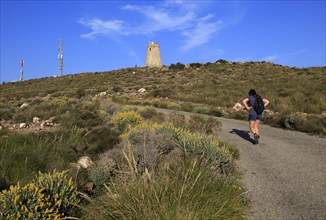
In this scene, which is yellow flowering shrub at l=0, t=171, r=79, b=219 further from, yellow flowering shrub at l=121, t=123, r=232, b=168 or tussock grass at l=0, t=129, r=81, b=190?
yellow flowering shrub at l=121, t=123, r=232, b=168

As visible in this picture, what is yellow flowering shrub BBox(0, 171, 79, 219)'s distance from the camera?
152 inches

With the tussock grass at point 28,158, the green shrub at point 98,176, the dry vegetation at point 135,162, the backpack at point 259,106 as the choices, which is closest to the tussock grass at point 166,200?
the dry vegetation at point 135,162

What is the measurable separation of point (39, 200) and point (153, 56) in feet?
186

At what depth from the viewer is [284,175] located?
23.0 feet

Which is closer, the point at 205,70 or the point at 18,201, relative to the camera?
the point at 18,201

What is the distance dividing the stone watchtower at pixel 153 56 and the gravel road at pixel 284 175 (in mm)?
48676

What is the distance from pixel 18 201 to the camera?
3963 millimetres

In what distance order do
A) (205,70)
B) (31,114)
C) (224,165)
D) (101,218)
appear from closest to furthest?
1. (101,218)
2. (224,165)
3. (31,114)
4. (205,70)

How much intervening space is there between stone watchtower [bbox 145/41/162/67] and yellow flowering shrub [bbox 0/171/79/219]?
5534cm

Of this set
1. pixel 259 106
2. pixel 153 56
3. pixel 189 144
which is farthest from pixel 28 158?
pixel 153 56

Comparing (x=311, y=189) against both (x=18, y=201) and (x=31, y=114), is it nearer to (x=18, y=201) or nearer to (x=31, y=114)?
(x=18, y=201)

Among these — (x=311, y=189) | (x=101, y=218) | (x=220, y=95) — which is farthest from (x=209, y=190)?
(x=220, y=95)

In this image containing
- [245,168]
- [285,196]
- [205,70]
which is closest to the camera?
[285,196]

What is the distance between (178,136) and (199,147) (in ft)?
4.06
